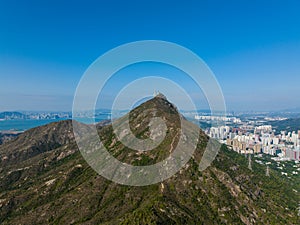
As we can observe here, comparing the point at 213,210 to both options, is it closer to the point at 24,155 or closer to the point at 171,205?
the point at 171,205

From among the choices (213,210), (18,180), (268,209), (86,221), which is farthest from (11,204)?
(268,209)

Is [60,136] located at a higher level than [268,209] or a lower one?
higher

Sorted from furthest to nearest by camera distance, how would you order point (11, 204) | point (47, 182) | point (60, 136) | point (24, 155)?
point (60, 136)
point (24, 155)
point (47, 182)
point (11, 204)

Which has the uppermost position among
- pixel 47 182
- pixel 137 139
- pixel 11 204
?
pixel 137 139

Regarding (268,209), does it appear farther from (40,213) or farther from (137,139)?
(40,213)

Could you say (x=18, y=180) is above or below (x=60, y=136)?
below

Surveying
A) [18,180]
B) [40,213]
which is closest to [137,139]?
[40,213]

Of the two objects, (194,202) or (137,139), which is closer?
(194,202)

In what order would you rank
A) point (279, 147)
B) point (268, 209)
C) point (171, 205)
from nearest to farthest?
point (171, 205) → point (268, 209) → point (279, 147)

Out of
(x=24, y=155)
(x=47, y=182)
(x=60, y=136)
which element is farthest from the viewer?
(x=60, y=136)
